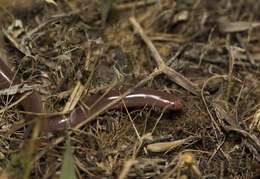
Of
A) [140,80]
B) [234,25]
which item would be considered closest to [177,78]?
[140,80]

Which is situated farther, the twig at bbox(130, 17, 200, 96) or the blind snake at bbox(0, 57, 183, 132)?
the twig at bbox(130, 17, 200, 96)

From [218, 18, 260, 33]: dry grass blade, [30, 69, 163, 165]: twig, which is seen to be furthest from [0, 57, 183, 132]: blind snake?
[218, 18, 260, 33]: dry grass blade

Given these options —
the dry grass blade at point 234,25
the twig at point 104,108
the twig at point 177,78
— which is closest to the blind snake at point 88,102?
the twig at point 104,108

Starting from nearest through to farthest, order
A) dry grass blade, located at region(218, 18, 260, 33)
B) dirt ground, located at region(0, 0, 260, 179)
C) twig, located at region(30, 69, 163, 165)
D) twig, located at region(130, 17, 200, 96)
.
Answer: twig, located at region(30, 69, 163, 165), dirt ground, located at region(0, 0, 260, 179), twig, located at region(130, 17, 200, 96), dry grass blade, located at region(218, 18, 260, 33)

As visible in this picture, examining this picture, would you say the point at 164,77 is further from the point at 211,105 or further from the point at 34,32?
the point at 34,32

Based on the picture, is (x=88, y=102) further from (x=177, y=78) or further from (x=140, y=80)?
(x=177, y=78)

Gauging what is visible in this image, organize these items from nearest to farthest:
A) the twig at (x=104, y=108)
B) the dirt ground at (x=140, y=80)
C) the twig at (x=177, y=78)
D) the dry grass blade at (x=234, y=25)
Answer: the twig at (x=104, y=108) < the dirt ground at (x=140, y=80) < the twig at (x=177, y=78) < the dry grass blade at (x=234, y=25)

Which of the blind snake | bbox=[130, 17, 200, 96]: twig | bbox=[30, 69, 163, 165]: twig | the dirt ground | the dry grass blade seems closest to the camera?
bbox=[30, 69, 163, 165]: twig

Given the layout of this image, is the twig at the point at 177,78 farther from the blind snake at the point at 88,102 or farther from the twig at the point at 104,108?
the blind snake at the point at 88,102

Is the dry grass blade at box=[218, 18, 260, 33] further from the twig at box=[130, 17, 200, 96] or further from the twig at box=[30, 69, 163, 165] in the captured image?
the twig at box=[30, 69, 163, 165]
